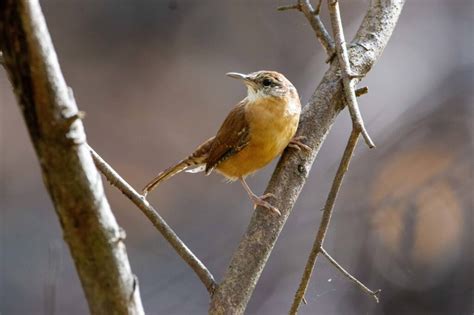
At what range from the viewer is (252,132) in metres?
3.18

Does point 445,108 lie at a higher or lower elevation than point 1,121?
lower

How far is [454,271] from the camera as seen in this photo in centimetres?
472

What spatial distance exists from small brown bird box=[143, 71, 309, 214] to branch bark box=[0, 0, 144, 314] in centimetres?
155

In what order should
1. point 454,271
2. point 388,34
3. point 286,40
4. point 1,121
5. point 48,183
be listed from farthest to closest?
1. point 286,40
2. point 1,121
3. point 454,271
4. point 388,34
5. point 48,183

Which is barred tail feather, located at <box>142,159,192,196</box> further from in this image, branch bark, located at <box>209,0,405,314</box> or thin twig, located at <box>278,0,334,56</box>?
thin twig, located at <box>278,0,334,56</box>

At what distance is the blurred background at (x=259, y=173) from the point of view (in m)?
4.68

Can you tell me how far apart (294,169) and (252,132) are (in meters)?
0.65

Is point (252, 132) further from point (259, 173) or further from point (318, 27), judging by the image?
point (259, 173)

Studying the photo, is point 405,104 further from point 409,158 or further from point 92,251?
point 92,251

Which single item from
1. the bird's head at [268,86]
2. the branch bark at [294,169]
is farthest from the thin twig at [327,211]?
the bird's head at [268,86]

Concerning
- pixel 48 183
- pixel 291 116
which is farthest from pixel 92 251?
pixel 291 116

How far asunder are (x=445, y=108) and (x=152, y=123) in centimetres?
212

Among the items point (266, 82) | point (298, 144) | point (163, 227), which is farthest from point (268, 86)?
point (163, 227)

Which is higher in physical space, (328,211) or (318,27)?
(318,27)
